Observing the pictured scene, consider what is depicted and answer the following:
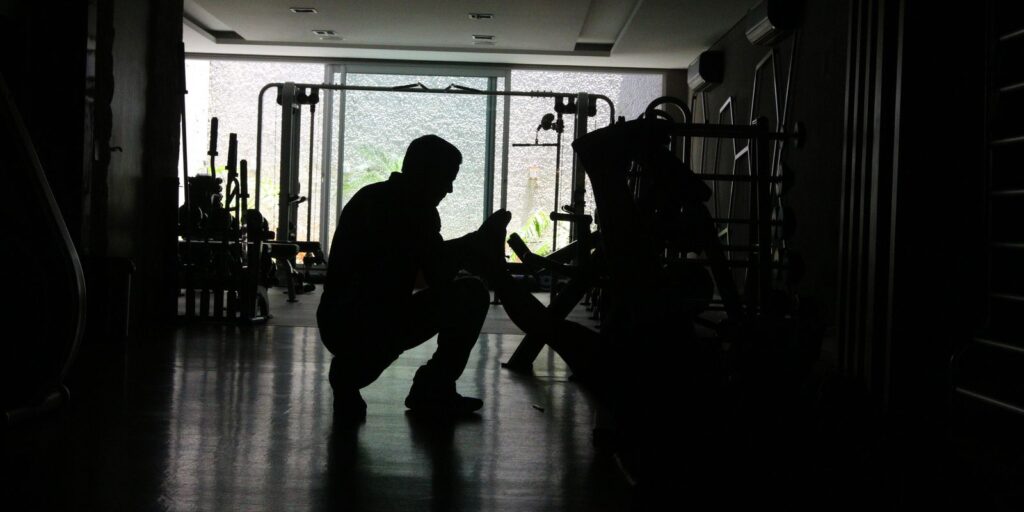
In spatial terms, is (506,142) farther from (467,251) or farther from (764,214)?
(467,251)

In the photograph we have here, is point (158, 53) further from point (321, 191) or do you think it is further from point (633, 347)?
point (321, 191)

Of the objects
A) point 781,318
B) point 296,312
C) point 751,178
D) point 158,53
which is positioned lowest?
point 296,312

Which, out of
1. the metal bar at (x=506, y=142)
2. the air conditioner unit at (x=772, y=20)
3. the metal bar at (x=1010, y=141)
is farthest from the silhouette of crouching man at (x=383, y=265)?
the metal bar at (x=506, y=142)

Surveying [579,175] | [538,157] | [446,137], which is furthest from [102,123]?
[538,157]

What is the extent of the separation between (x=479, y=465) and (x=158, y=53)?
13.0 feet

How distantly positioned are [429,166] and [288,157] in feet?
19.5

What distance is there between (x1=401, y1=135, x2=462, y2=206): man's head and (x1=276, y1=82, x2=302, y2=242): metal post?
5.78 meters

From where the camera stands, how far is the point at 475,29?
8.48 meters

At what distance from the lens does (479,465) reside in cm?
224

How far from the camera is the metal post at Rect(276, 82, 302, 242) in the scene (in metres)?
8.23

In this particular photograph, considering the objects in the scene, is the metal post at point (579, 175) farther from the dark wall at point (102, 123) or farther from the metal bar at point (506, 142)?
the dark wall at point (102, 123)

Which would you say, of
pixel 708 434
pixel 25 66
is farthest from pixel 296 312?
pixel 708 434

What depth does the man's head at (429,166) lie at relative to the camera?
275 cm

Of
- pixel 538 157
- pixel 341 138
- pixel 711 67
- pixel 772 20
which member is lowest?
pixel 538 157
